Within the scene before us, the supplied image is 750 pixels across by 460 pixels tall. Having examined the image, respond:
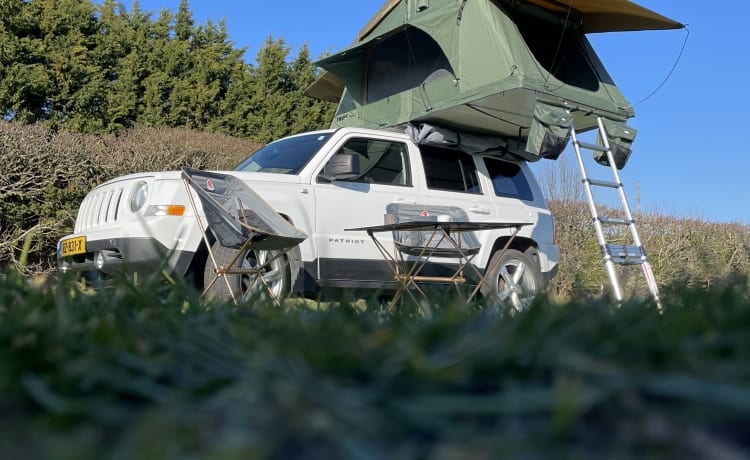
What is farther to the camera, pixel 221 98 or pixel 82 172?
pixel 221 98

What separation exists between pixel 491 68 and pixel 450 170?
112 centimetres

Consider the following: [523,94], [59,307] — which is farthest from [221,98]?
[59,307]

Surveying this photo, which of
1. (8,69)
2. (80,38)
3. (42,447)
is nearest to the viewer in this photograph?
(42,447)

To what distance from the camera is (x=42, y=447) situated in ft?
1.32

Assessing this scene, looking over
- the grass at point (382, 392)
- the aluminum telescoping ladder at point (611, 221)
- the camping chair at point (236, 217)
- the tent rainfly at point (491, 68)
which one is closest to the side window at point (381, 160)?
the tent rainfly at point (491, 68)

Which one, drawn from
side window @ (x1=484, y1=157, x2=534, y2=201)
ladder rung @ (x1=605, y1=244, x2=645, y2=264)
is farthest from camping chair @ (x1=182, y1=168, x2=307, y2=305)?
side window @ (x1=484, y1=157, x2=534, y2=201)

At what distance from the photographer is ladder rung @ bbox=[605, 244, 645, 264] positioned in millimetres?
5625

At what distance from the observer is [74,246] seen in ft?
17.3

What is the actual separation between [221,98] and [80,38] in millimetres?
3280

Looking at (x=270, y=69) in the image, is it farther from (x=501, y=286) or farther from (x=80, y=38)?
(x=501, y=286)

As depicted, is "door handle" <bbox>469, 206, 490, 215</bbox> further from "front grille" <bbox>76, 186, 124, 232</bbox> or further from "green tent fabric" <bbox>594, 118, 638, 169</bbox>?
"front grille" <bbox>76, 186, 124, 232</bbox>

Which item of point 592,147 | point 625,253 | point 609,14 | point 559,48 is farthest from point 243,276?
point 609,14

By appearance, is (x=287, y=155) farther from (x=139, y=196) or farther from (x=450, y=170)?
(x=450, y=170)

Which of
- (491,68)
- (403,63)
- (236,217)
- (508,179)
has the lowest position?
(236,217)
